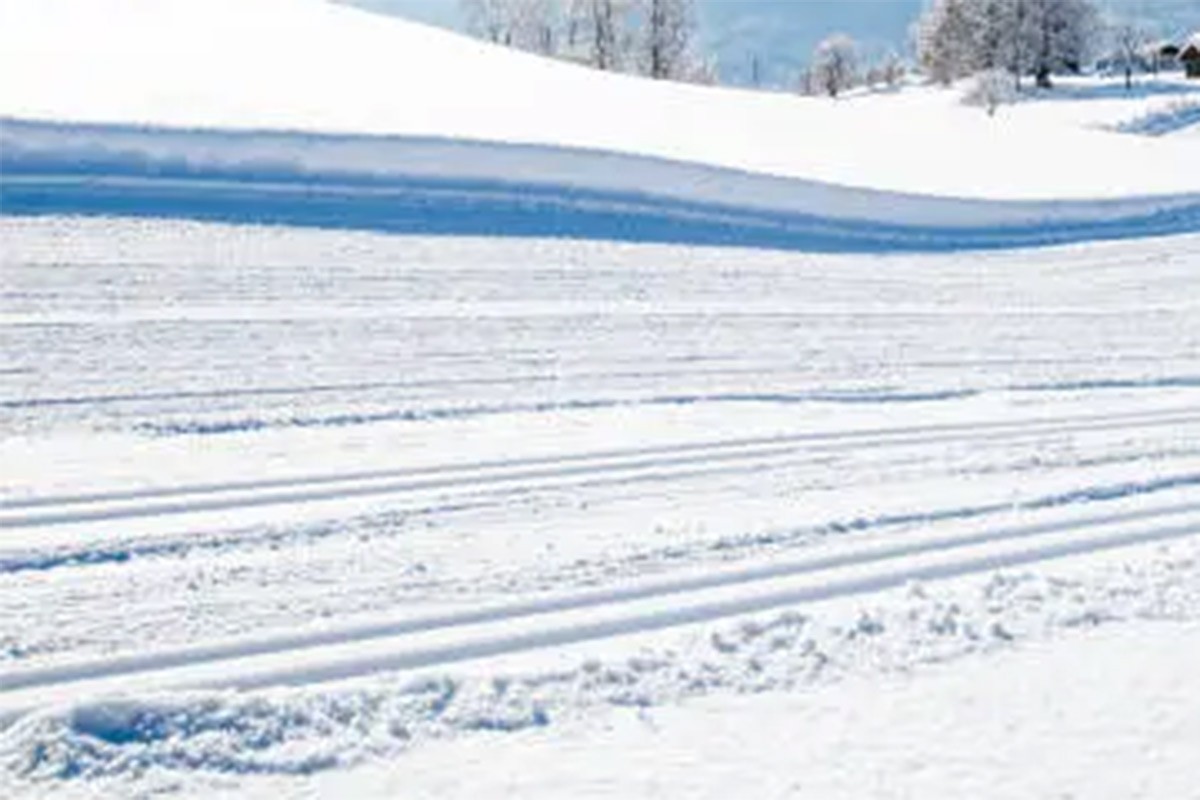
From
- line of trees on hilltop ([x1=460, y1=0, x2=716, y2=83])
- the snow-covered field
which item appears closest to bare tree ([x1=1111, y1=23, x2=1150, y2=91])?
line of trees on hilltop ([x1=460, y1=0, x2=716, y2=83])

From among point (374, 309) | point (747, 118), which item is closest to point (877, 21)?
point (747, 118)

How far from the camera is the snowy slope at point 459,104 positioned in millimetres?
15562

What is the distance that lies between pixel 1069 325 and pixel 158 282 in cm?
655

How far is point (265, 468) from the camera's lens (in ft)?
23.8

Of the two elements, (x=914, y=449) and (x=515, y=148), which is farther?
(x=515, y=148)

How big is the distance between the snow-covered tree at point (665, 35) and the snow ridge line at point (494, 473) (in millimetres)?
38374

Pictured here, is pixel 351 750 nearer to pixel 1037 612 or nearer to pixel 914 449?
pixel 1037 612

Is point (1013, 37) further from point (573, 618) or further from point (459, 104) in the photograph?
point (573, 618)

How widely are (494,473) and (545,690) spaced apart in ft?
7.91

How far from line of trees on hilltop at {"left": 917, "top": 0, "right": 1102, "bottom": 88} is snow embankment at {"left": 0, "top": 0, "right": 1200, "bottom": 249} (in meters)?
37.1

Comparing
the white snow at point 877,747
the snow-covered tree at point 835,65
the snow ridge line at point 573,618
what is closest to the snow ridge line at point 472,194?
the snow ridge line at point 573,618

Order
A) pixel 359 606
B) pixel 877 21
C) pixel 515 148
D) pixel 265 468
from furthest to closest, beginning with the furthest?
1. pixel 877 21
2. pixel 515 148
3. pixel 265 468
4. pixel 359 606

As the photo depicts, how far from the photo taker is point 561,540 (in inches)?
253

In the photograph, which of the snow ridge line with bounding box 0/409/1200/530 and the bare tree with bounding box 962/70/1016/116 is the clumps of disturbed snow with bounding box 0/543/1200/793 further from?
the bare tree with bounding box 962/70/1016/116
